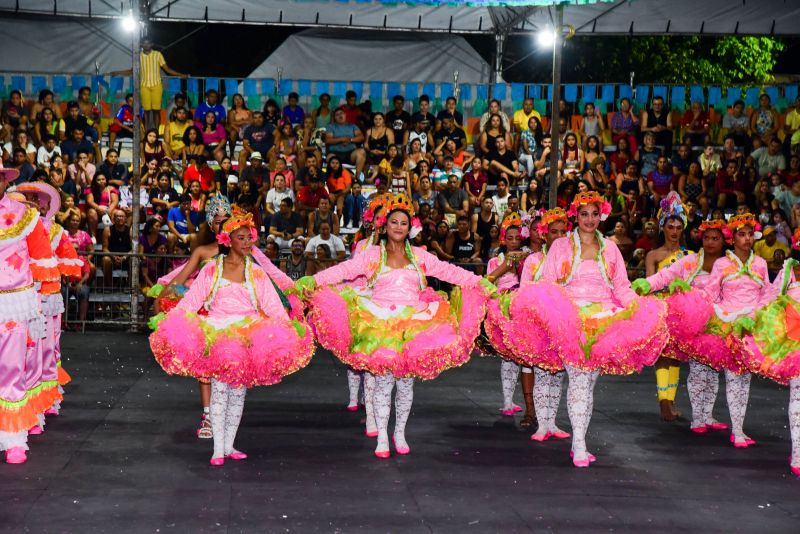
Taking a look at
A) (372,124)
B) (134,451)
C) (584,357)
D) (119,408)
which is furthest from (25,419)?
(372,124)

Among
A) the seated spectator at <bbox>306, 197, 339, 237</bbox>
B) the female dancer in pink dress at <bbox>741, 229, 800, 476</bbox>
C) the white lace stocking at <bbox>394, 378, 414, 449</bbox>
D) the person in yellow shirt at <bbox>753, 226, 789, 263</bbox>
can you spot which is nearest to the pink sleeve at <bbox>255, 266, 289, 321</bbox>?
the white lace stocking at <bbox>394, 378, 414, 449</bbox>

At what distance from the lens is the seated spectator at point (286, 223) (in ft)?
53.0

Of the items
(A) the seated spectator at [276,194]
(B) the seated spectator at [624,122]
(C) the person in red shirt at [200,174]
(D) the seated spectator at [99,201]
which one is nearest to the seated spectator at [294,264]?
(A) the seated spectator at [276,194]

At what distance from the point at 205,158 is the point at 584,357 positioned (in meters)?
11.5

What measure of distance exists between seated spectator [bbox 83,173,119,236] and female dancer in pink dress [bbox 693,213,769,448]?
1034cm

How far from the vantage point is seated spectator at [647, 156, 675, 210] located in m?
17.8

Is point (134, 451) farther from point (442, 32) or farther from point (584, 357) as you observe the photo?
point (442, 32)

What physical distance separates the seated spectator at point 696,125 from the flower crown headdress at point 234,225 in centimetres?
1337

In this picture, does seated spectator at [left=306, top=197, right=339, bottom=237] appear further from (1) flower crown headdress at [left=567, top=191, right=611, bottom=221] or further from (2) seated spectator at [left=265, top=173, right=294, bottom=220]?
(1) flower crown headdress at [left=567, top=191, right=611, bottom=221]

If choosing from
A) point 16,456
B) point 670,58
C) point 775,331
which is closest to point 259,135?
point 16,456

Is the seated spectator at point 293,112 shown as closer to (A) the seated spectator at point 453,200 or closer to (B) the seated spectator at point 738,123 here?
(A) the seated spectator at point 453,200

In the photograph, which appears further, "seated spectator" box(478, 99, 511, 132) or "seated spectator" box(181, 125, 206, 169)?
"seated spectator" box(478, 99, 511, 132)

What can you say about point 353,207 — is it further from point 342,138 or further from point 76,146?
point 76,146

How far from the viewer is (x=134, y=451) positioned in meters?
7.68
